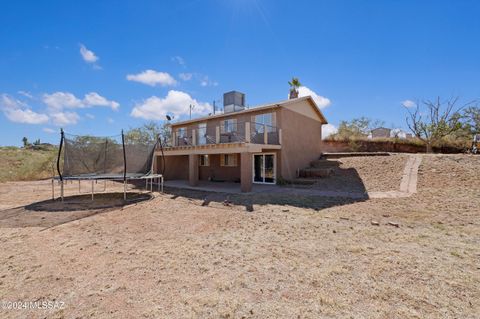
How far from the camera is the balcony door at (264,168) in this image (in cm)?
1291

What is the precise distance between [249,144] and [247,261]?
709 centimetres

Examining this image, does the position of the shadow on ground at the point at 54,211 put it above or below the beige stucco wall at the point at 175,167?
below

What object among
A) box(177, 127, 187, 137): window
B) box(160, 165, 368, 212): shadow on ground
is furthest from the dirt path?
box(177, 127, 187, 137): window

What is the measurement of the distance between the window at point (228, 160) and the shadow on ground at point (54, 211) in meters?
7.04

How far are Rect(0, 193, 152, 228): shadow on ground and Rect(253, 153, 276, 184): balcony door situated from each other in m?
7.22

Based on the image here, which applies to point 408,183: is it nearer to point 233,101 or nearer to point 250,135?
point 250,135

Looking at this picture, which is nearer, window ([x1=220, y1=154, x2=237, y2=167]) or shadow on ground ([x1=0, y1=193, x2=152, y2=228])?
shadow on ground ([x1=0, y1=193, x2=152, y2=228])

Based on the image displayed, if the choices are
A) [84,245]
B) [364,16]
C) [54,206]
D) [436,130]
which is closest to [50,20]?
[54,206]

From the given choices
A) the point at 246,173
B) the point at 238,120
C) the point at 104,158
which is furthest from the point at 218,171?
the point at 104,158

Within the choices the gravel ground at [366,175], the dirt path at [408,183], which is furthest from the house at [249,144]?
the dirt path at [408,183]

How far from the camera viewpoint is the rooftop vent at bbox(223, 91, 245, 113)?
15484 mm

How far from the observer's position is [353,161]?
1412 centimetres

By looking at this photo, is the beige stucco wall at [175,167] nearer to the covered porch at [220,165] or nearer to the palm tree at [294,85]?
the covered porch at [220,165]

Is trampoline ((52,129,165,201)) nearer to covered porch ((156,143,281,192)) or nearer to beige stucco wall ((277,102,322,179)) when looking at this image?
covered porch ((156,143,281,192))
